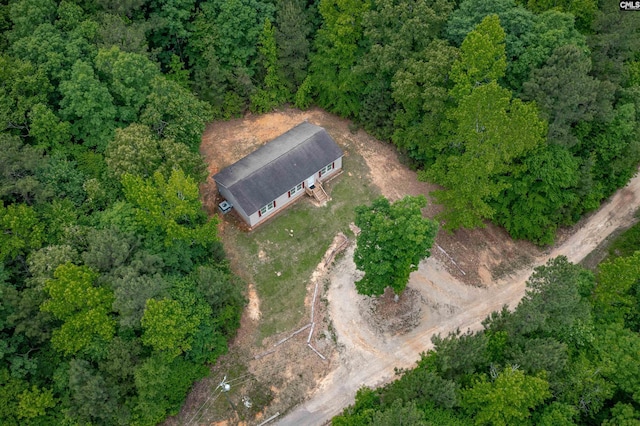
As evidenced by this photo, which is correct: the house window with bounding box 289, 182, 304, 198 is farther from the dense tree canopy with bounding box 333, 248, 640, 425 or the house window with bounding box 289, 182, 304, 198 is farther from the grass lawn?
the dense tree canopy with bounding box 333, 248, 640, 425

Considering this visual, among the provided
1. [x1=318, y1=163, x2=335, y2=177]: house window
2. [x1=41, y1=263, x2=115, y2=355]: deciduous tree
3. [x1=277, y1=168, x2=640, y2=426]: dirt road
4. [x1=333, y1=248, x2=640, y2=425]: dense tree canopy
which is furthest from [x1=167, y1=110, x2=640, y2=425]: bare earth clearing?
[x1=41, y1=263, x2=115, y2=355]: deciduous tree

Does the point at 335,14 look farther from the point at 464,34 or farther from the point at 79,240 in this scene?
the point at 79,240

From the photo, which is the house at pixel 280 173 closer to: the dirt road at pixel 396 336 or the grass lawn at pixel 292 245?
the grass lawn at pixel 292 245

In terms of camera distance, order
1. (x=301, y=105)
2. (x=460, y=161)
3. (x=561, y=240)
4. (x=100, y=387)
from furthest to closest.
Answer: (x=301, y=105) → (x=561, y=240) → (x=460, y=161) → (x=100, y=387)

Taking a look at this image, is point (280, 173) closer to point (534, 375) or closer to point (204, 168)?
point (204, 168)

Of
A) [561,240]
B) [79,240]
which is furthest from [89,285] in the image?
[561,240]

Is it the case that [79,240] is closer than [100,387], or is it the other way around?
[100,387]
